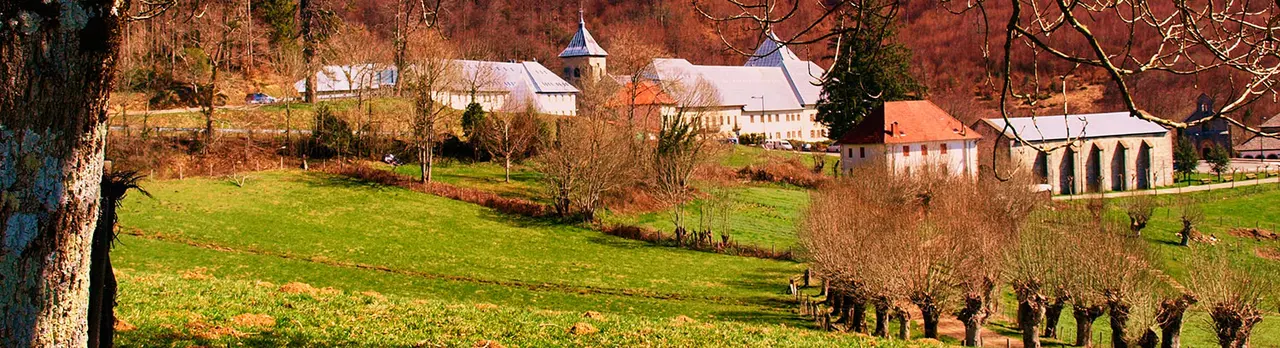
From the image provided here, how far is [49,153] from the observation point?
3963 millimetres

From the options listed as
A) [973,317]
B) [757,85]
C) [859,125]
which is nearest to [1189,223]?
[859,125]

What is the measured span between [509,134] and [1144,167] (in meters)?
35.8

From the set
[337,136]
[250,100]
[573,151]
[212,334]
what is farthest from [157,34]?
[212,334]

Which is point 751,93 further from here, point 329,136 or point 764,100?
point 329,136

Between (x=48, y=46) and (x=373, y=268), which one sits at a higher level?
(x=48, y=46)

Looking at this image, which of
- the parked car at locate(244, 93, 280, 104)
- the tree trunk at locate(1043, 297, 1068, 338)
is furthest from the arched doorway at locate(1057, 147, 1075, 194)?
the parked car at locate(244, 93, 280, 104)

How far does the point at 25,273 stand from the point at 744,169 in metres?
45.7

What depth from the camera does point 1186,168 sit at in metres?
59.9

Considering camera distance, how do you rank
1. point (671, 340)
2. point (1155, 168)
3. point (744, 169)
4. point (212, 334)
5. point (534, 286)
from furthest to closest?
point (1155, 168) → point (744, 169) → point (534, 286) → point (671, 340) → point (212, 334)

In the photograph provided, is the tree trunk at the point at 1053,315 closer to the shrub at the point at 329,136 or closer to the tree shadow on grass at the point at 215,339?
the tree shadow on grass at the point at 215,339

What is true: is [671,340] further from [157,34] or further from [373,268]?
[157,34]

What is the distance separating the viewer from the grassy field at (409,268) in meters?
11.1

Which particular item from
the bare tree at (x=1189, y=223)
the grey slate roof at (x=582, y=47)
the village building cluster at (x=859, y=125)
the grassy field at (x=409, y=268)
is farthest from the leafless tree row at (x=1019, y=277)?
the grey slate roof at (x=582, y=47)

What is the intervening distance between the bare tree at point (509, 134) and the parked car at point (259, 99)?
13.4 meters
